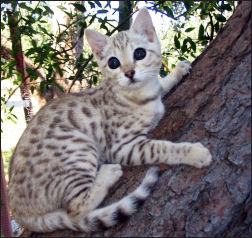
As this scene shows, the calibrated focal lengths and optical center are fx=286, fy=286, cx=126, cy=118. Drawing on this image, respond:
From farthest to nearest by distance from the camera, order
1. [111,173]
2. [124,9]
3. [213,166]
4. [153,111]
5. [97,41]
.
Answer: [124,9] → [97,41] → [153,111] → [111,173] → [213,166]

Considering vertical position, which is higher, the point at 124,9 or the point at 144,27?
the point at 124,9

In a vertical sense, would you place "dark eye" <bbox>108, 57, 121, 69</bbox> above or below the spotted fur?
above

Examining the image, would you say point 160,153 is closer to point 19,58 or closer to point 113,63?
point 113,63

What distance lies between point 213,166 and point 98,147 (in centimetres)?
99

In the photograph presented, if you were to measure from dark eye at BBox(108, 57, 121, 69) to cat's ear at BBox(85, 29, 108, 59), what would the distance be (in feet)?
0.60

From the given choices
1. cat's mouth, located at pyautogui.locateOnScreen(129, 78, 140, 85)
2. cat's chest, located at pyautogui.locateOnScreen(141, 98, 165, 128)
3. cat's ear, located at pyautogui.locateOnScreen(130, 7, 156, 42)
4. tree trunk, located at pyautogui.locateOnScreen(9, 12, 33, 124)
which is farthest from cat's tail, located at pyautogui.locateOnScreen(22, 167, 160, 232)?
tree trunk, located at pyautogui.locateOnScreen(9, 12, 33, 124)

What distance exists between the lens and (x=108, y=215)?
1510 millimetres

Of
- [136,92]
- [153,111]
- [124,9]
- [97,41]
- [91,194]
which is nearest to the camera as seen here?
[91,194]

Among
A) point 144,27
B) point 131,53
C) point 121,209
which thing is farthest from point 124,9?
point 121,209

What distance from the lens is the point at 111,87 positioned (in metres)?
2.31

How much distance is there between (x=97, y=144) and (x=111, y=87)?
48 centimetres

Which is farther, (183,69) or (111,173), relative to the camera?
(183,69)

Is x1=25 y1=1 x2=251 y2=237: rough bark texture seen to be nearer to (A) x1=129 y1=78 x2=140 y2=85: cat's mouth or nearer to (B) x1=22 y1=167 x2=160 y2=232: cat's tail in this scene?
(B) x1=22 y1=167 x2=160 y2=232: cat's tail

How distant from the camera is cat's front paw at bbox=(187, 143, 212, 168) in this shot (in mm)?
1434
